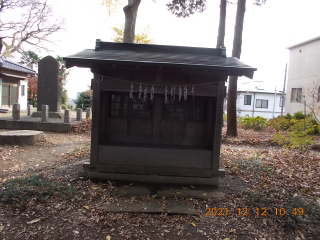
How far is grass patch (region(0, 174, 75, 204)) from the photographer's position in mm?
4766

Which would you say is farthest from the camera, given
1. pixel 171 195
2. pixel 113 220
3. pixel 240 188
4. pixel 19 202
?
pixel 240 188

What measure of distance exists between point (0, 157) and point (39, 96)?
9.64 m

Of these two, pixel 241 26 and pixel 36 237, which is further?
pixel 241 26

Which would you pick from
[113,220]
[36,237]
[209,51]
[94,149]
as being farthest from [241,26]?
[36,237]

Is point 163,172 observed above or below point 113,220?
above

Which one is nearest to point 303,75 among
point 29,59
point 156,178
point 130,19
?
point 130,19

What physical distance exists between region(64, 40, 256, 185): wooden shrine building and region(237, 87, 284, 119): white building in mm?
30840

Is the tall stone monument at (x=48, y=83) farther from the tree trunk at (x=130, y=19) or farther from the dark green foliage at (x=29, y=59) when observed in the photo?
the dark green foliage at (x=29, y=59)

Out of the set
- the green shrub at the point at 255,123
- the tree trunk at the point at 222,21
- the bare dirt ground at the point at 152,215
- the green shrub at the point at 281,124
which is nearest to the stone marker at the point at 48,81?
the bare dirt ground at the point at 152,215

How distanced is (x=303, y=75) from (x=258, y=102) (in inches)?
609

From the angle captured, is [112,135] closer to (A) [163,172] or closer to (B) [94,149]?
(B) [94,149]

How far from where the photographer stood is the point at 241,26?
1347cm
